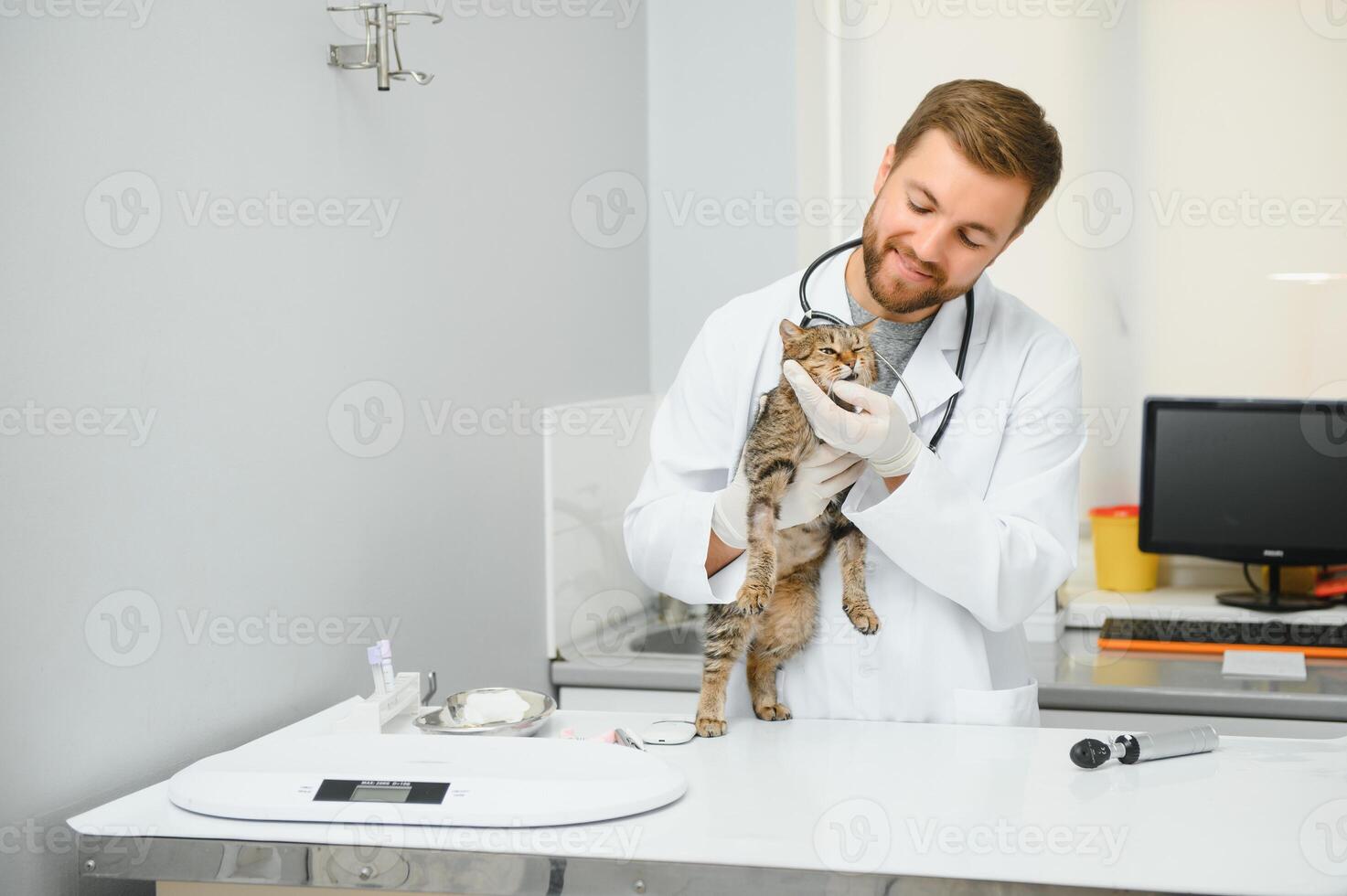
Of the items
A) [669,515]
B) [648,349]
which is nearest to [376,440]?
[669,515]

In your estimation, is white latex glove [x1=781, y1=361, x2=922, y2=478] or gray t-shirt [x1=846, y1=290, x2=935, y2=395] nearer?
white latex glove [x1=781, y1=361, x2=922, y2=478]

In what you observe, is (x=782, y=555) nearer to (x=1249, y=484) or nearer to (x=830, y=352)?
(x=830, y=352)

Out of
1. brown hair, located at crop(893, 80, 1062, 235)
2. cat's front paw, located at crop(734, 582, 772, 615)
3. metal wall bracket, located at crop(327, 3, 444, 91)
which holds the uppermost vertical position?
metal wall bracket, located at crop(327, 3, 444, 91)

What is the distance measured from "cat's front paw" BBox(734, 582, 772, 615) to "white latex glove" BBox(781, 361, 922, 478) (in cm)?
19

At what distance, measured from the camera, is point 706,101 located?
294cm

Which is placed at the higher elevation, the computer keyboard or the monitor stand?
the monitor stand

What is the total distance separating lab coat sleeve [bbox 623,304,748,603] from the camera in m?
1.54

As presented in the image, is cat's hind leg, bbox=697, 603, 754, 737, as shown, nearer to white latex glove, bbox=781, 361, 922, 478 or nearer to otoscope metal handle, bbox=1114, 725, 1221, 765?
white latex glove, bbox=781, 361, 922, 478

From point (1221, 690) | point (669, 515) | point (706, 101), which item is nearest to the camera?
point (669, 515)

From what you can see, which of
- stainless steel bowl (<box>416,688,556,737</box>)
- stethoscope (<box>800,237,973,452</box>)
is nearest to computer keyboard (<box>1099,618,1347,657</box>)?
stethoscope (<box>800,237,973,452</box>)

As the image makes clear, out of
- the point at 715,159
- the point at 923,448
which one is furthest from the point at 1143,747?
the point at 715,159

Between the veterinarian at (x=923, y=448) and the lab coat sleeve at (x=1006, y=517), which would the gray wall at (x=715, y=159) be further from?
the lab coat sleeve at (x=1006, y=517)

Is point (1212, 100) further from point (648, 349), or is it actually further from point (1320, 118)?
point (648, 349)

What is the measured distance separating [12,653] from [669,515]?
749mm
